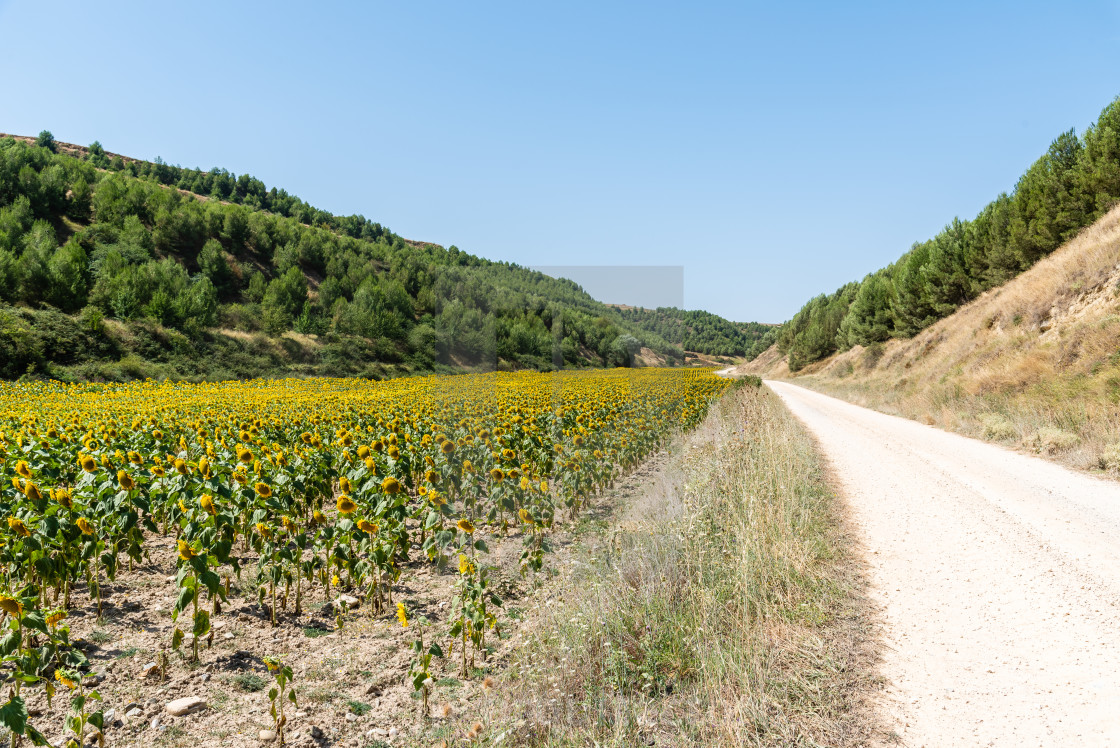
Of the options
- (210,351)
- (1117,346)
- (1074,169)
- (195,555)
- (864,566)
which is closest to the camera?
(195,555)

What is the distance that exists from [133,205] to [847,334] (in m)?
93.0

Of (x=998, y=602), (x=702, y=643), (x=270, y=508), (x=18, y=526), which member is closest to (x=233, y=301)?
(x=270, y=508)

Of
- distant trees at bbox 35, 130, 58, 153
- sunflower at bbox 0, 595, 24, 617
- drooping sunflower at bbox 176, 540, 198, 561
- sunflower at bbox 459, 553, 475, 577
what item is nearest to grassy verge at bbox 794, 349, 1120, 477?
sunflower at bbox 459, 553, 475, 577

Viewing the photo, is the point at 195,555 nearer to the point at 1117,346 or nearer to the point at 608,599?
the point at 608,599

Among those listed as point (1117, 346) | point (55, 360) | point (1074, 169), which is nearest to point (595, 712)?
point (1117, 346)

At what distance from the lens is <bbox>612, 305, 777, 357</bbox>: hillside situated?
13.8 m

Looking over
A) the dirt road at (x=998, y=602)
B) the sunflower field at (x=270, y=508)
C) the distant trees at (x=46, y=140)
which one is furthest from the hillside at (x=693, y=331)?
the distant trees at (x=46, y=140)

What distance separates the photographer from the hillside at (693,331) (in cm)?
1382

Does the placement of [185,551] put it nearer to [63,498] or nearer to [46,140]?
[63,498]

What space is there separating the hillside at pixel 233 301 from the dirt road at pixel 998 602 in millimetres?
7048

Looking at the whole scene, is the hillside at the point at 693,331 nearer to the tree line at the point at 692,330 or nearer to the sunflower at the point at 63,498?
the tree line at the point at 692,330

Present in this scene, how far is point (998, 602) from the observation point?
14.1 ft

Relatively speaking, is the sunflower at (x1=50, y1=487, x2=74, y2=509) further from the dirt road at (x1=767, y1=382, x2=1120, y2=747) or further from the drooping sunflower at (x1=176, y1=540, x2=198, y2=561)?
the dirt road at (x1=767, y1=382, x2=1120, y2=747)

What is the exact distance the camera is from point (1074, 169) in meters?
23.9
